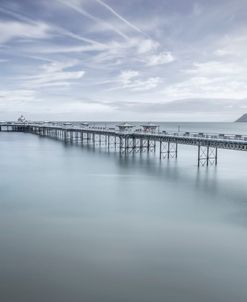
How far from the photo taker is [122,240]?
16859 millimetres

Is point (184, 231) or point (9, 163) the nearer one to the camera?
Result: point (184, 231)

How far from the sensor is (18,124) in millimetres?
126812

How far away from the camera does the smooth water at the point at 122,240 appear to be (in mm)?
12273

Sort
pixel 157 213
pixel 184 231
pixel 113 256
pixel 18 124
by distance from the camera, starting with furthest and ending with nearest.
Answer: pixel 18 124
pixel 157 213
pixel 184 231
pixel 113 256

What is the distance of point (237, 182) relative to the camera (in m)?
33.1

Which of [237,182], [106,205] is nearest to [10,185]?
[106,205]

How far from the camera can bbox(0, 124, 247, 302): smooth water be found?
483 inches

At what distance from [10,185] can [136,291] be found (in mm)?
21975

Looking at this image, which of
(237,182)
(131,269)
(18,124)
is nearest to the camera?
(131,269)

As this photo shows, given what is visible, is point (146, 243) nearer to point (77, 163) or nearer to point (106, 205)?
point (106, 205)

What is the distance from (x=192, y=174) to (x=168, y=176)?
343 centimetres

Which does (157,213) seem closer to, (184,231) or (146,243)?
(184,231)

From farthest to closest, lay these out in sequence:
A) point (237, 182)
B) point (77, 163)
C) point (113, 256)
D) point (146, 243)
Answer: point (77, 163)
point (237, 182)
point (146, 243)
point (113, 256)

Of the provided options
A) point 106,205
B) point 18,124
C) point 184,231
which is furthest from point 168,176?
point 18,124
